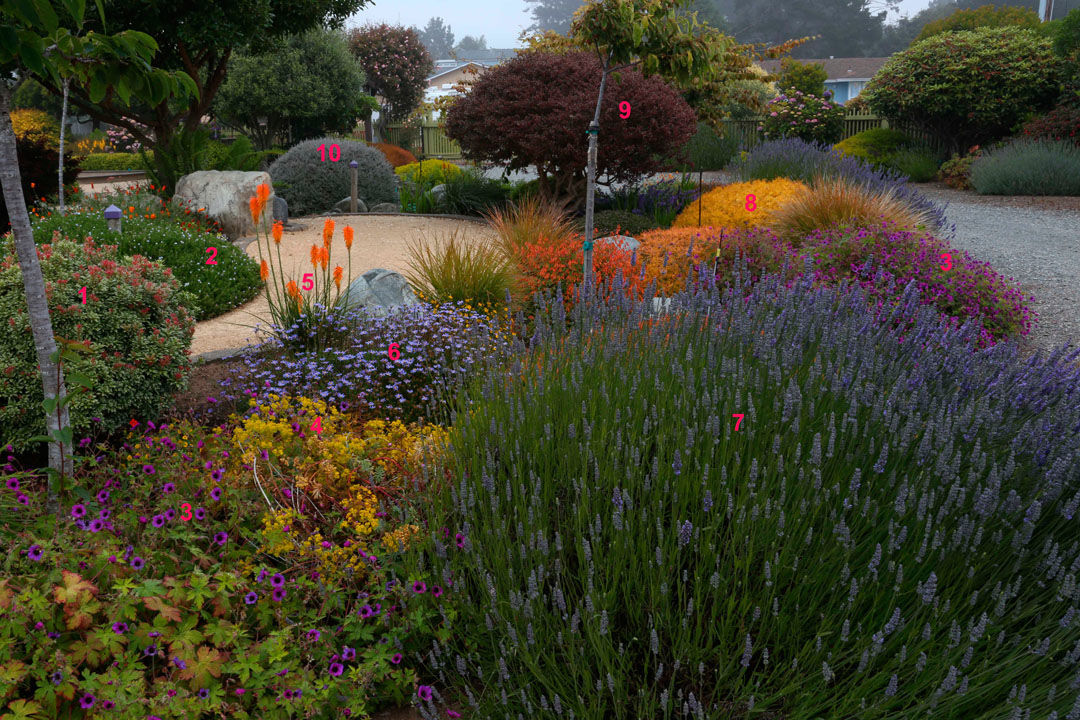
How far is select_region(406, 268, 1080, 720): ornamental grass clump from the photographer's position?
211 cm

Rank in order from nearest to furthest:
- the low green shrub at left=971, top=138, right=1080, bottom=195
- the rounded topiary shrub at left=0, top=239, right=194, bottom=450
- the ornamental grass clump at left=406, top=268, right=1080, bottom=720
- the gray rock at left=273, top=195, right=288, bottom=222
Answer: the ornamental grass clump at left=406, top=268, right=1080, bottom=720, the rounded topiary shrub at left=0, top=239, right=194, bottom=450, the gray rock at left=273, top=195, right=288, bottom=222, the low green shrub at left=971, top=138, right=1080, bottom=195

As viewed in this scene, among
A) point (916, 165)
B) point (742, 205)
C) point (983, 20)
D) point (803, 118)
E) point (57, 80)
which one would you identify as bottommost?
point (742, 205)

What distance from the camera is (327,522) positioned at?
3.20 metres

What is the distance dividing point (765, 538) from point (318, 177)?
13104 millimetres

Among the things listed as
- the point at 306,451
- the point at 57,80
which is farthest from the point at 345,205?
the point at 57,80

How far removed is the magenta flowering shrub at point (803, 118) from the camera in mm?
20625

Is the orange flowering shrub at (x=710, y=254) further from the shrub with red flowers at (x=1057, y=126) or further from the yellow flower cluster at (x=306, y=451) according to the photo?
the shrub with red flowers at (x=1057, y=126)

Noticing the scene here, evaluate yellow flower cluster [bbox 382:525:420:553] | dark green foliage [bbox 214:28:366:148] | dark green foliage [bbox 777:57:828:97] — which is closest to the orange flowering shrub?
yellow flower cluster [bbox 382:525:420:553]

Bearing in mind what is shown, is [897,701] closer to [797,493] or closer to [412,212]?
[797,493]

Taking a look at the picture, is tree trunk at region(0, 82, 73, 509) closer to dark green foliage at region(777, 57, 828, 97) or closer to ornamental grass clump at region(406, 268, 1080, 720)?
ornamental grass clump at region(406, 268, 1080, 720)

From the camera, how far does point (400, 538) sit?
9.32 feet

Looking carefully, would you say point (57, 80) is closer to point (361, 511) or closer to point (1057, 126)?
point (361, 511)

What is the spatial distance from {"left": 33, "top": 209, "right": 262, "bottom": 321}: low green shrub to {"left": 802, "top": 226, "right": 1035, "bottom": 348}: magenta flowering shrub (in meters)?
5.50

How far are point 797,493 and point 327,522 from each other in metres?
1.83
